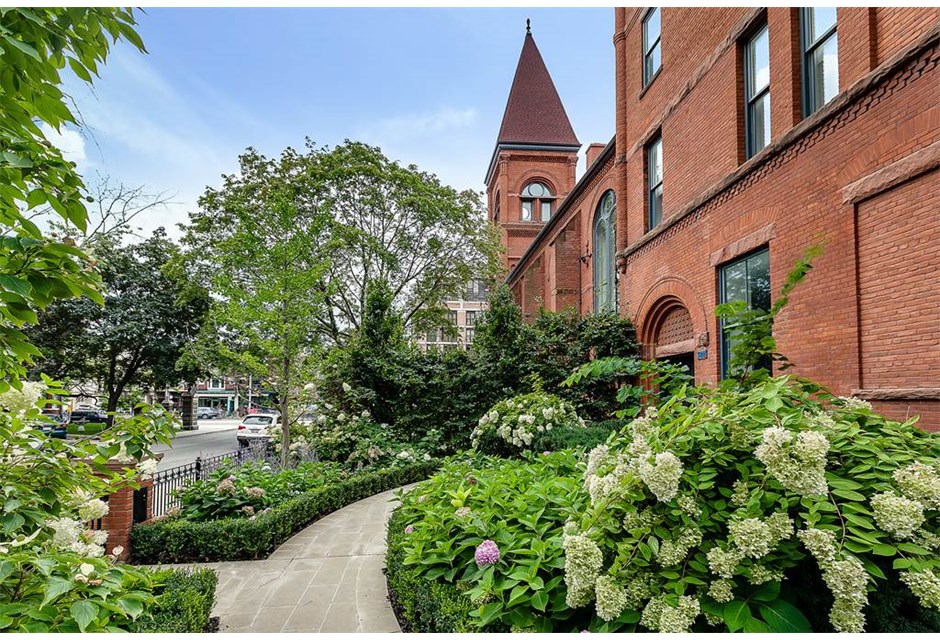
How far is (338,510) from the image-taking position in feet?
27.7

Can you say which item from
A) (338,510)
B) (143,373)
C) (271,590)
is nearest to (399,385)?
(338,510)

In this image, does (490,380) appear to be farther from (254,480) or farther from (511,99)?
(511,99)

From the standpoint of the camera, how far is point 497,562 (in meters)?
2.96

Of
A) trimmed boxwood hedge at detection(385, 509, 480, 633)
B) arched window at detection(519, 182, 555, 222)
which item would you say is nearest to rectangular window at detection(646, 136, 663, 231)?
trimmed boxwood hedge at detection(385, 509, 480, 633)

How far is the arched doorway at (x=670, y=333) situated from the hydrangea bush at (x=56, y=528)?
1031cm

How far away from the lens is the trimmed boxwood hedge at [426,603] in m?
2.98

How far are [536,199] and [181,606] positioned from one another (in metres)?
32.0

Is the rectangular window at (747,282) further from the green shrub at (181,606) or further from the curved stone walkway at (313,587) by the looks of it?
the green shrub at (181,606)

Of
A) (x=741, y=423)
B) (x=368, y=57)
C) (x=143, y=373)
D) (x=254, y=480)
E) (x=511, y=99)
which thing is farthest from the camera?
(x=511, y=99)

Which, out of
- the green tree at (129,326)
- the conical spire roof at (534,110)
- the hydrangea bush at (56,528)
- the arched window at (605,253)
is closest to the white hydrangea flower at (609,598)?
the hydrangea bush at (56,528)

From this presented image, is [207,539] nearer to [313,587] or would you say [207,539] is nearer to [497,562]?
[313,587]

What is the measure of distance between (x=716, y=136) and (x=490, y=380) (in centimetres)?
835

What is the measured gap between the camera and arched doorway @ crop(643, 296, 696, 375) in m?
→ 11.0

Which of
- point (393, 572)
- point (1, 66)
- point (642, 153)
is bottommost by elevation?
point (393, 572)
